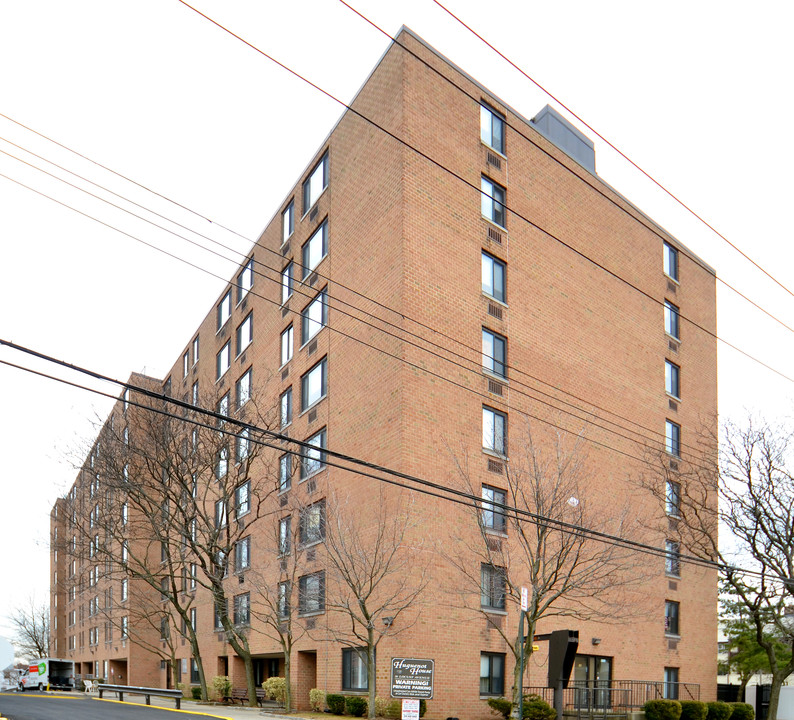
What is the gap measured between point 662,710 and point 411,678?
1800 centimetres

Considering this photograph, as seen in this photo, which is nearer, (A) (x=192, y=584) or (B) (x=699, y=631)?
(B) (x=699, y=631)

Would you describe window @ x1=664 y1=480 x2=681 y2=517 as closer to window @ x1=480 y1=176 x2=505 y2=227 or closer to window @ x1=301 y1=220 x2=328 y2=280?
window @ x1=480 y1=176 x2=505 y2=227

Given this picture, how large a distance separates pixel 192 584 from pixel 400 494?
2777cm

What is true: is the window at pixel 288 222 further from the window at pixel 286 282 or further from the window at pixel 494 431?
the window at pixel 494 431

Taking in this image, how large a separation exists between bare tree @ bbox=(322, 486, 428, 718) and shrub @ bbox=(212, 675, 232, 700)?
45.8 ft

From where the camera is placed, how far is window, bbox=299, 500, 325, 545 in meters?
32.7

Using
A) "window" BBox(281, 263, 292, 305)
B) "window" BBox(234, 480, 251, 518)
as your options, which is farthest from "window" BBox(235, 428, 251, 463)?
"window" BBox(281, 263, 292, 305)

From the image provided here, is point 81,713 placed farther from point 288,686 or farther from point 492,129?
point 492,129

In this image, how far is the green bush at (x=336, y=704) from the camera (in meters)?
29.4

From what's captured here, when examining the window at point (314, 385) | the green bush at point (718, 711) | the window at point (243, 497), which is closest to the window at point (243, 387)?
the window at point (243, 497)

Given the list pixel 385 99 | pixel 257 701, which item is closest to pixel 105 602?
pixel 257 701

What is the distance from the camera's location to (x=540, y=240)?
1396 inches

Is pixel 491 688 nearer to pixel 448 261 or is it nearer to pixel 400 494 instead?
pixel 400 494

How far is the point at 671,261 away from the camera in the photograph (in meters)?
42.7
